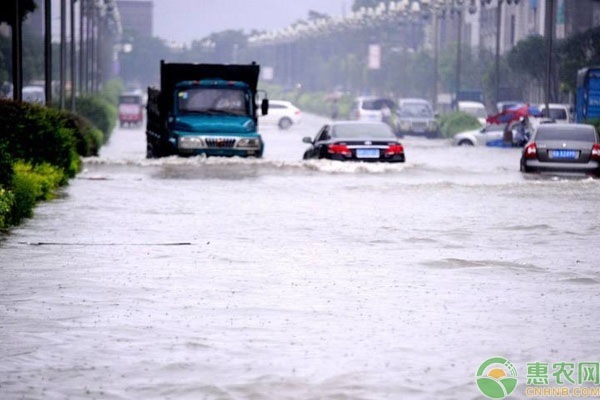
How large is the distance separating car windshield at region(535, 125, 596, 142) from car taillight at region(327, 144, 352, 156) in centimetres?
422

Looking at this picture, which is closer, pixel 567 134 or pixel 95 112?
pixel 567 134

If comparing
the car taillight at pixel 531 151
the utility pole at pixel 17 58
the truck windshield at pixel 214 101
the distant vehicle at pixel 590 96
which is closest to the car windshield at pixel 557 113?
the distant vehicle at pixel 590 96

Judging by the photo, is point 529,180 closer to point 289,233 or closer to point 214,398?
point 289,233

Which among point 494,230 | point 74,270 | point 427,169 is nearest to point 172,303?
point 74,270

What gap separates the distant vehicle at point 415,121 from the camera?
7925 cm

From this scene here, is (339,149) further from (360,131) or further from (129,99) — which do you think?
(129,99)

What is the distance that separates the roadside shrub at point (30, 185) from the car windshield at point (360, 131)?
30.5ft

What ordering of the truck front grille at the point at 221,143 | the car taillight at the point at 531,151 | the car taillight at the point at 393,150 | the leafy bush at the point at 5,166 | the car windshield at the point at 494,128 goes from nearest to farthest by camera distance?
the leafy bush at the point at 5,166
the car taillight at the point at 531,151
the car taillight at the point at 393,150
the truck front grille at the point at 221,143
the car windshield at the point at 494,128

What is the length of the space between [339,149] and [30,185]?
14.6 meters

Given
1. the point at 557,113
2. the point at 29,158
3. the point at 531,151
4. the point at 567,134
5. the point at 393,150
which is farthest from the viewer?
the point at 557,113

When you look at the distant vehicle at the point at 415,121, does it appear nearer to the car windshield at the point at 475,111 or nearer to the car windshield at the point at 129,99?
the car windshield at the point at 475,111

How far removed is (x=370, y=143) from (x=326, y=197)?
910cm

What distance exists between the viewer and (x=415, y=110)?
8112cm

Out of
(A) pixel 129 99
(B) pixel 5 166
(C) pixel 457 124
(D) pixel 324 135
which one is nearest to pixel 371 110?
(C) pixel 457 124
